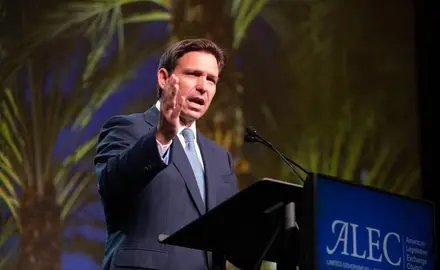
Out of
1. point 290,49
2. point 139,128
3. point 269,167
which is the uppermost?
point 290,49

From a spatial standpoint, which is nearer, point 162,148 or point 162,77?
point 162,148

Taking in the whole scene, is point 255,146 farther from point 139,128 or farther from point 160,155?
point 160,155

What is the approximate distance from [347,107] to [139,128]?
233cm

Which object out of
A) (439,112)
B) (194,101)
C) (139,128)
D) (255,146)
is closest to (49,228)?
(255,146)

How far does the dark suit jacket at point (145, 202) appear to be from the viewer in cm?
206

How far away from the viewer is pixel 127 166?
6.42ft

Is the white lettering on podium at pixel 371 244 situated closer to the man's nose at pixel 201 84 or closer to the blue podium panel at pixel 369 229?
the blue podium panel at pixel 369 229

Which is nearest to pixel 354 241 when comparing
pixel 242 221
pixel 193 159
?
pixel 242 221

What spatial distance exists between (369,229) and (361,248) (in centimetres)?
6

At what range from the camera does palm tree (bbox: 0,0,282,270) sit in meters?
3.63

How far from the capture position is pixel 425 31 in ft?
15.4

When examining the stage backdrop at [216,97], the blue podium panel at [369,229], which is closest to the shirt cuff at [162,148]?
the blue podium panel at [369,229]

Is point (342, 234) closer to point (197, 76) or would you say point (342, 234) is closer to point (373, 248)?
point (373, 248)

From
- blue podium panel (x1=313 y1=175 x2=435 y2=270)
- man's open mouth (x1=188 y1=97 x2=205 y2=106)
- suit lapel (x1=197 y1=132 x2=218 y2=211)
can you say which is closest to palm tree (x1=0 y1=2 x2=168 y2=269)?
suit lapel (x1=197 y1=132 x2=218 y2=211)
